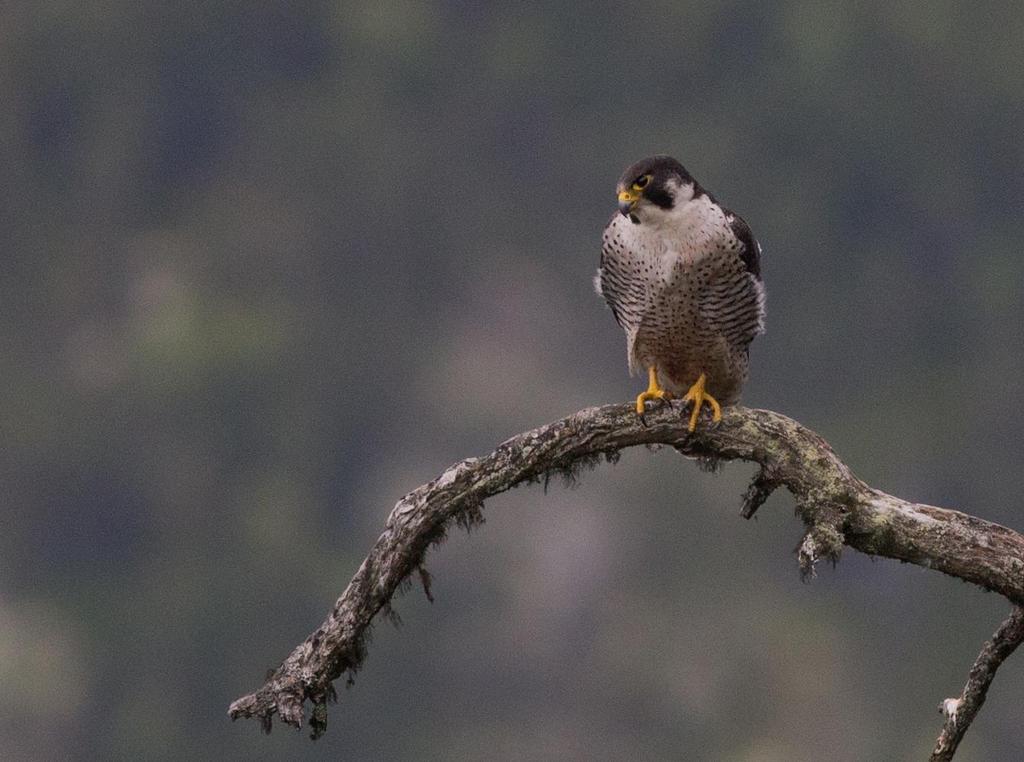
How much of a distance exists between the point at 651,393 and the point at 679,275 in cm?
60

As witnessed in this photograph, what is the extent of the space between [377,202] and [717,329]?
68026mm

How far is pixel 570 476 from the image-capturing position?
24.6ft

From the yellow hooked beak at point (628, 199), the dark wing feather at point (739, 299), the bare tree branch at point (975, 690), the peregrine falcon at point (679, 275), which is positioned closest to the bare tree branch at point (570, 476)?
the bare tree branch at point (975, 690)

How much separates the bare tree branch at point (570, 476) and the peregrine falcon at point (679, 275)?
4.12 feet

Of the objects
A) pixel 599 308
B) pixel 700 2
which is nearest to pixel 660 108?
pixel 700 2

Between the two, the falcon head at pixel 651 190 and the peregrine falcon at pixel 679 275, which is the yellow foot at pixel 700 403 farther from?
the falcon head at pixel 651 190

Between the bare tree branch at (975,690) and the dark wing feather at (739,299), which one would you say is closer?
the bare tree branch at (975,690)

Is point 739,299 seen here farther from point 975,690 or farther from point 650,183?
point 975,690

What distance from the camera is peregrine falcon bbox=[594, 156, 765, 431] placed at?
883cm

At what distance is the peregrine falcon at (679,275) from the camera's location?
8828mm

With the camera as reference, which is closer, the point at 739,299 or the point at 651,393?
the point at 651,393

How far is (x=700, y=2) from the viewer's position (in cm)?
8681

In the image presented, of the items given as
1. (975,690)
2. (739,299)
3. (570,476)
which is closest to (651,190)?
(739,299)

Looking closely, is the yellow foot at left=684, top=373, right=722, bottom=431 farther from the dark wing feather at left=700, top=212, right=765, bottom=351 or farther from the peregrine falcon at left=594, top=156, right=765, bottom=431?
the dark wing feather at left=700, top=212, right=765, bottom=351
